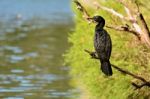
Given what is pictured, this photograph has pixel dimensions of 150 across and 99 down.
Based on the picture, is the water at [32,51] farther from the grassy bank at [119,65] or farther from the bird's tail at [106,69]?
the bird's tail at [106,69]

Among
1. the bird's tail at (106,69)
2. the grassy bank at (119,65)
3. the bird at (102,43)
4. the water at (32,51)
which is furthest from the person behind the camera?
the water at (32,51)

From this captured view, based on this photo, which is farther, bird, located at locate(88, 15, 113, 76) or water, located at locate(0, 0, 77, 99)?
water, located at locate(0, 0, 77, 99)

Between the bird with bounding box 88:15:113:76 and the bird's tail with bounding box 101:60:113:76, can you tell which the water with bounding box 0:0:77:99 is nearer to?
the bird with bounding box 88:15:113:76

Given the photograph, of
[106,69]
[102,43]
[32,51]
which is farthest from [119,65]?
[32,51]

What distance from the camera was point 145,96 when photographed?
45.9 ft

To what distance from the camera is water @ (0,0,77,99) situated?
20203 mm

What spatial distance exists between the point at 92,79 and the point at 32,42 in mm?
19487

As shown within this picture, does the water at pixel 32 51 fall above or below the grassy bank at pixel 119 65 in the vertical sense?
above

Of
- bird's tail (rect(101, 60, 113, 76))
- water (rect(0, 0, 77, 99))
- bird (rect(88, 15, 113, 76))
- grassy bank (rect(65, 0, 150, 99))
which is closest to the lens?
bird's tail (rect(101, 60, 113, 76))

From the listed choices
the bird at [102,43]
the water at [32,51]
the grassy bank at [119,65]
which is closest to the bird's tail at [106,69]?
the bird at [102,43]

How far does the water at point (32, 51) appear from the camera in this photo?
2020 cm

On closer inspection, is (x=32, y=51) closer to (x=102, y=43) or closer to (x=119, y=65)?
(x=119, y=65)

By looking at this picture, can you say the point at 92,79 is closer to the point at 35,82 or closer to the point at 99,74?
the point at 99,74

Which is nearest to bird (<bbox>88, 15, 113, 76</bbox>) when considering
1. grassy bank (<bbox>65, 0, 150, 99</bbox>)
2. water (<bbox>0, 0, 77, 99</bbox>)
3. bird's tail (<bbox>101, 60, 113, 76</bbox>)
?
bird's tail (<bbox>101, 60, 113, 76</bbox>)
